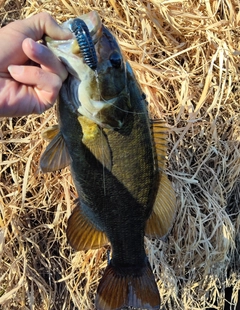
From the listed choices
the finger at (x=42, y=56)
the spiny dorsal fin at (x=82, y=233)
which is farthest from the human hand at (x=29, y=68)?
the spiny dorsal fin at (x=82, y=233)

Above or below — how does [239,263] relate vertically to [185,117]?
below

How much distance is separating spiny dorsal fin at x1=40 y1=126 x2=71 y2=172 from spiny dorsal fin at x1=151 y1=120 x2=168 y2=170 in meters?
0.24

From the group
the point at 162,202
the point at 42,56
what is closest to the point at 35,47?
the point at 42,56

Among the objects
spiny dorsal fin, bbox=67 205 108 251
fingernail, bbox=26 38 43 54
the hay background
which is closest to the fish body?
spiny dorsal fin, bbox=67 205 108 251

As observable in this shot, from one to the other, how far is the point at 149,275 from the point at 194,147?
0.62 meters

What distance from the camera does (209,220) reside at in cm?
176

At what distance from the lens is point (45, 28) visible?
3.00 feet

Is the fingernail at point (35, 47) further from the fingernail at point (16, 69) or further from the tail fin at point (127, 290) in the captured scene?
the tail fin at point (127, 290)

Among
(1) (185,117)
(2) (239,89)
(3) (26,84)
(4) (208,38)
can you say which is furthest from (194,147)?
→ (3) (26,84)

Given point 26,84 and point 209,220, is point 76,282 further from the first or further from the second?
point 26,84

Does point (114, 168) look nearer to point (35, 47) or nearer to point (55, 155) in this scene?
point (55, 155)

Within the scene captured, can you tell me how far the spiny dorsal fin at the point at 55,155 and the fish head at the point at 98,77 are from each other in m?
0.12

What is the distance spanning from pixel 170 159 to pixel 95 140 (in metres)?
0.71

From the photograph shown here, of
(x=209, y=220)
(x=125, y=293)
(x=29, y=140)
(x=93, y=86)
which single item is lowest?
(x=209, y=220)
